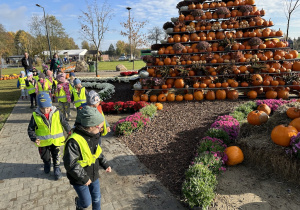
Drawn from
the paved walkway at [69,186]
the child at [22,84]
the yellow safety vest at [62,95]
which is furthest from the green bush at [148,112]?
the child at [22,84]

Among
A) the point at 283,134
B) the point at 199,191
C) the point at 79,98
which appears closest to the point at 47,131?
the point at 79,98

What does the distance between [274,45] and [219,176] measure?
881 cm

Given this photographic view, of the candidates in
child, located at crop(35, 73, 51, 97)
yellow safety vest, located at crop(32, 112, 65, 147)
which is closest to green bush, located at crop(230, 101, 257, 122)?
yellow safety vest, located at crop(32, 112, 65, 147)

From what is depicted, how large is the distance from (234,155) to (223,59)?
6.97m

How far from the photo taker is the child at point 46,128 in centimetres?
406

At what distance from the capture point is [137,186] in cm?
390

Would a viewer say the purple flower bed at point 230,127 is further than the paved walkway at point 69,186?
Yes

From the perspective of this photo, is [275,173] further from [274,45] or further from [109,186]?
[274,45]

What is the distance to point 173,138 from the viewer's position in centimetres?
598

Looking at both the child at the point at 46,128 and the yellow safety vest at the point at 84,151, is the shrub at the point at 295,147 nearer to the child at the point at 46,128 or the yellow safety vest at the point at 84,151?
the yellow safety vest at the point at 84,151

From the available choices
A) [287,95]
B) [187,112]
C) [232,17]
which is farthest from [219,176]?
[232,17]

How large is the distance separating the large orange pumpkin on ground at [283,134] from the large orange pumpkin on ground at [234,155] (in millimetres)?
723

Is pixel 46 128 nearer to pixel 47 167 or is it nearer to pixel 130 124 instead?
pixel 47 167

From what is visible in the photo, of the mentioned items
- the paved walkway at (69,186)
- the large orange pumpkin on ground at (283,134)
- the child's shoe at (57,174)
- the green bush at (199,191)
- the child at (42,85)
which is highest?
the child at (42,85)
